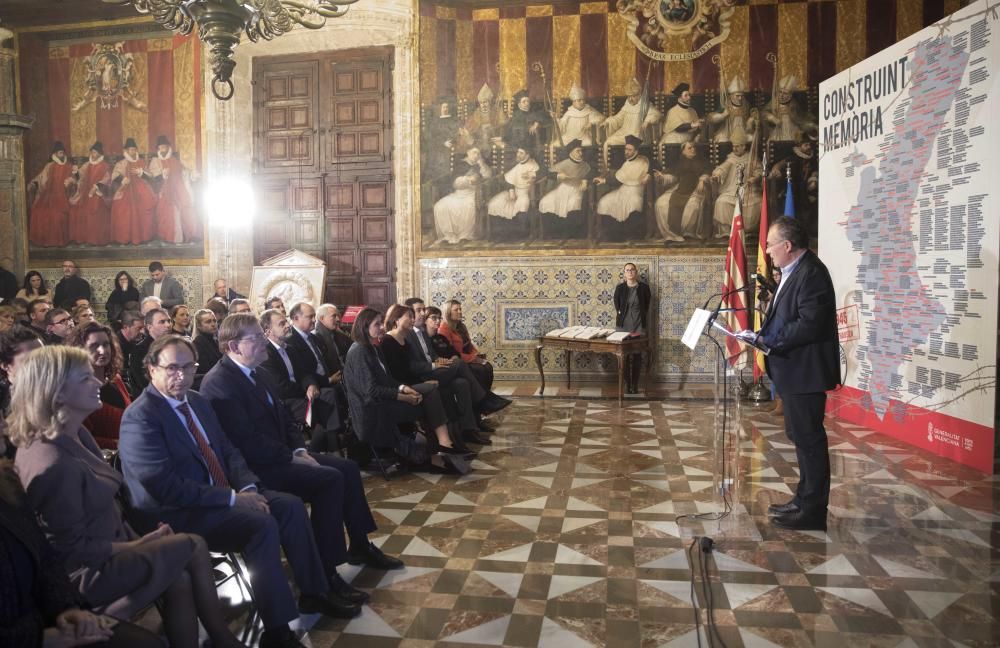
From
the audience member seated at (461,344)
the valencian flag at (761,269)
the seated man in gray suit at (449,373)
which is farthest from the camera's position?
the valencian flag at (761,269)

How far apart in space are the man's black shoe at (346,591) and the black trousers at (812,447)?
2.59 meters

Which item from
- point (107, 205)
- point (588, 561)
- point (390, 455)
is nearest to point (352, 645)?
point (588, 561)

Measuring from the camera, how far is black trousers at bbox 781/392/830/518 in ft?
14.7

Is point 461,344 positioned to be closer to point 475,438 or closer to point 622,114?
point 475,438

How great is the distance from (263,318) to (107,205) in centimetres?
804

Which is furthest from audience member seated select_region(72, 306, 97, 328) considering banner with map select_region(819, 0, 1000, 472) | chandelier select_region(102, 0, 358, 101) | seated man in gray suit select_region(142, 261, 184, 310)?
banner with map select_region(819, 0, 1000, 472)

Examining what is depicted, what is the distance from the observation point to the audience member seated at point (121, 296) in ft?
37.9

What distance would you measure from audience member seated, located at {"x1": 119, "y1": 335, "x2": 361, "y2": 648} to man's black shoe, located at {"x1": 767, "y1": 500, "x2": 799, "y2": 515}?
9.48 feet

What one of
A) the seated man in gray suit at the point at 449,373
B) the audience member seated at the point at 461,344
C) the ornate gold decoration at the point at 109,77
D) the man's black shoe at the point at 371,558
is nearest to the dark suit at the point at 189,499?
the man's black shoe at the point at 371,558

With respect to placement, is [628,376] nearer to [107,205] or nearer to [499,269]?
[499,269]

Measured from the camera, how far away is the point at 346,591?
355 cm

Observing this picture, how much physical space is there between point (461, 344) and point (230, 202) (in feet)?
17.9

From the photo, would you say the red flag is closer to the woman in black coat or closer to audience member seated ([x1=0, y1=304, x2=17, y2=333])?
the woman in black coat

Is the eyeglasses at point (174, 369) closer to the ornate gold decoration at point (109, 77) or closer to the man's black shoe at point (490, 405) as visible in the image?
the man's black shoe at point (490, 405)
